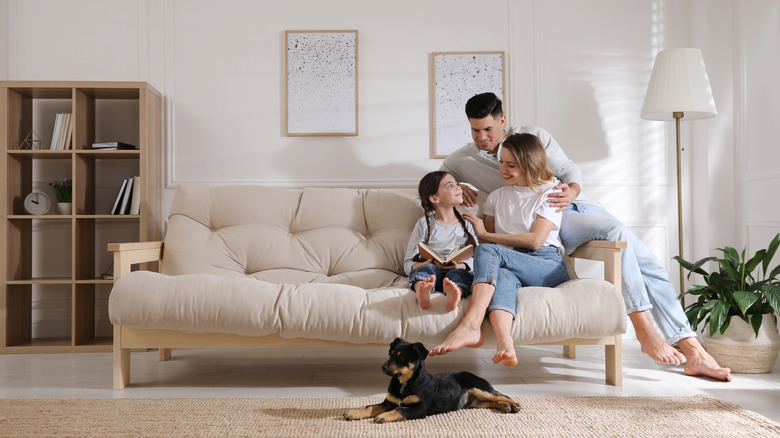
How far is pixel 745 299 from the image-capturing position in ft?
7.44

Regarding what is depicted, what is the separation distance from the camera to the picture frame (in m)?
3.17

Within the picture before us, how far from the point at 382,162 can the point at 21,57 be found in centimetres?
203

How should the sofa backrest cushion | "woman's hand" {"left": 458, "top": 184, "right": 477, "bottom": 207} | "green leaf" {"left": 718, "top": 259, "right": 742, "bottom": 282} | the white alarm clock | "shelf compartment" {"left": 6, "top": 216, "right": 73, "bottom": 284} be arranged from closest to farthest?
"green leaf" {"left": 718, "top": 259, "right": 742, "bottom": 282} → the sofa backrest cushion → "woman's hand" {"left": 458, "top": 184, "right": 477, "bottom": 207} → the white alarm clock → "shelf compartment" {"left": 6, "top": 216, "right": 73, "bottom": 284}

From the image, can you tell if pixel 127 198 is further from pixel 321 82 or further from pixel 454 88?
pixel 454 88

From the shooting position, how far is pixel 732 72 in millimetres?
3113

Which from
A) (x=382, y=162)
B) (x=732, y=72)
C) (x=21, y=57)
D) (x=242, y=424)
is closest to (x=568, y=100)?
(x=732, y=72)

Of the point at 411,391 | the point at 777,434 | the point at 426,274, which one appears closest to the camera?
the point at 777,434

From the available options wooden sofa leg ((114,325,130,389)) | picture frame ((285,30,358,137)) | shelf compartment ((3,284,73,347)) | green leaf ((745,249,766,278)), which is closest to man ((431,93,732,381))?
green leaf ((745,249,766,278))

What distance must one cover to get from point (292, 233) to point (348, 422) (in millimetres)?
1211

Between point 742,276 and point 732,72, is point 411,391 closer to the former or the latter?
point 742,276

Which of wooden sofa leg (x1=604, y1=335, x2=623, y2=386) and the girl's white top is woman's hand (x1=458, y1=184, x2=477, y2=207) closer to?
the girl's white top

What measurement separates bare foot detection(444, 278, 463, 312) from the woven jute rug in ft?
1.17

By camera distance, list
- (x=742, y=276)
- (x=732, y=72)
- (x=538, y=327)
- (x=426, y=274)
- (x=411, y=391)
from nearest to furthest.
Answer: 1. (x=411, y=391)
2. (x=538, y=327)
3. (x=426, y=274)
4. (x=742, y=276)
5. (x=732, y=72)

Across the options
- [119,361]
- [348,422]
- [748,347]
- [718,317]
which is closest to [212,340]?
[119,361]
